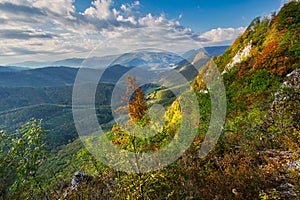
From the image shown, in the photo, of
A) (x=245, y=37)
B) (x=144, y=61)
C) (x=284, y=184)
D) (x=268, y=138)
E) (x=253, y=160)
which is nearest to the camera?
(x=284, y=184)

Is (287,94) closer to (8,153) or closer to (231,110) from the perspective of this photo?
(8,153)

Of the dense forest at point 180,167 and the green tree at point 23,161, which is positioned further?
the green tree at point 23,161

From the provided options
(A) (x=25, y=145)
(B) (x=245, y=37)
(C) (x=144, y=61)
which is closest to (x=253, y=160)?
(C) (x=144, y=61)

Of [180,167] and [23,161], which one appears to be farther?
[180,167]

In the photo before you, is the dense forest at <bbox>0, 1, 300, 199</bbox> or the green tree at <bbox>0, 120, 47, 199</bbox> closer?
the dense forest at <bbox>0, 1, 300, 199</bbox>

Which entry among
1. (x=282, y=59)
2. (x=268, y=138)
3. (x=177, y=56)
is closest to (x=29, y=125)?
(x=177, y=56)

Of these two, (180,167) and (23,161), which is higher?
(23,161)

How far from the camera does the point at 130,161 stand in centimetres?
690

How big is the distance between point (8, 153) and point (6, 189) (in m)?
0.85

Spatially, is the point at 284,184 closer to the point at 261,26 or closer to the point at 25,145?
the point at 25,145

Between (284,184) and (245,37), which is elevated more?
(245,37)

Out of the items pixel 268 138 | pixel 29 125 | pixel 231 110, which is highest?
pixel 29 125

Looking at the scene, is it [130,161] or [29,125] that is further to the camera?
[130,161]

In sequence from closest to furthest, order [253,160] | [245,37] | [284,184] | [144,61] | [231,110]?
[284,184]
[253,160]
[144,61]
[231,110]
[245,37]
